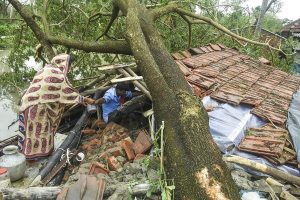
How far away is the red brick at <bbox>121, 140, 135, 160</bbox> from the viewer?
13.0 feet

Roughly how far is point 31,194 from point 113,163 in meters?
1.09

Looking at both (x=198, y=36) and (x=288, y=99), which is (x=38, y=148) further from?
(x=198, y=36)

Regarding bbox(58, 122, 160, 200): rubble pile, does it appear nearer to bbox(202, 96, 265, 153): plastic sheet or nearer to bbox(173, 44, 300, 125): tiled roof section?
bbox(202, 96, 265, 153): plastic sheet

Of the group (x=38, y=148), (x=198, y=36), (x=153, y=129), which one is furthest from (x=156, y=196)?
(x=198, y=36)

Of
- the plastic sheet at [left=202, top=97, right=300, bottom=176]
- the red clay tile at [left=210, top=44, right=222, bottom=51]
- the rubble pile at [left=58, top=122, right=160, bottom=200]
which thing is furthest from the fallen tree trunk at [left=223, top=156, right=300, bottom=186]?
the red clay tile at [left=210, top=44, right=222, bottom=51]

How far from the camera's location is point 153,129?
4.03 m

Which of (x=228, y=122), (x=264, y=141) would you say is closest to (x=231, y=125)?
(x=228, y=122)

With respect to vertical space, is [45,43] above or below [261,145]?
above

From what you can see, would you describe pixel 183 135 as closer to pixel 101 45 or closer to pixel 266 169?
pixel 266 169

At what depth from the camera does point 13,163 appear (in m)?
4.00

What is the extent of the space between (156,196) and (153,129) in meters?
1.34

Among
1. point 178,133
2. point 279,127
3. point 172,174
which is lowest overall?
point 279,127

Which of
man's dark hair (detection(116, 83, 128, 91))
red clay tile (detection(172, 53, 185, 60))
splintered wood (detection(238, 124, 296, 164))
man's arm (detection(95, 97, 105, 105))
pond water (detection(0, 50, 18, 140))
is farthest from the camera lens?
pond water (detection(0, 50, 18, 140))

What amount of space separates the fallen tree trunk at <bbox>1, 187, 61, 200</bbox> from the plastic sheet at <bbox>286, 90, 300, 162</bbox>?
275cm
